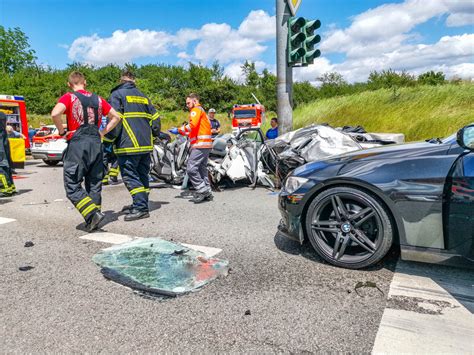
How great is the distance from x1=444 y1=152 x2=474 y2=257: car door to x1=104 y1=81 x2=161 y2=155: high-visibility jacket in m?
3.82

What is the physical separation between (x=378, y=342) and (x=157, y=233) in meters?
3.03

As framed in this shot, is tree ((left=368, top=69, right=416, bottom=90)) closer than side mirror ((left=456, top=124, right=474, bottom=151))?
No

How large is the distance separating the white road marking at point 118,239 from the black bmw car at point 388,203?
2.63 feet

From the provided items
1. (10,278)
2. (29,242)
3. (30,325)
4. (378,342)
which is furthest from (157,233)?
(378,342)

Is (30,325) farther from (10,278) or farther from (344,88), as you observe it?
(344,88)

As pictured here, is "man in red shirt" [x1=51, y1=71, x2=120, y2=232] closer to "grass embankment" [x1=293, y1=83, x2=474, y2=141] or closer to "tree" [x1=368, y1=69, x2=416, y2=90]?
"grass embankment" [x1=293, y1=83, x2=474, y2=141]

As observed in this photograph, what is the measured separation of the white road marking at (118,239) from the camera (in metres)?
3.91

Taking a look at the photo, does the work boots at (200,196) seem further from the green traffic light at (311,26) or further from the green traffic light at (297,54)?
the green traffic light at (311,26)

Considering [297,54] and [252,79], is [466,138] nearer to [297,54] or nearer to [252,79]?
[297,54]

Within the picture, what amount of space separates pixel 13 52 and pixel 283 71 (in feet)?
157

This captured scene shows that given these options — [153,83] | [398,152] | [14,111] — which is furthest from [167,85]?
[398,152]

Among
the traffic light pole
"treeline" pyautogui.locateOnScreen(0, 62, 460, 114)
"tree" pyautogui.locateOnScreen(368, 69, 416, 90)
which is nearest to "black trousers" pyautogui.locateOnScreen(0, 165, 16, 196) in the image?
the traffic light pole

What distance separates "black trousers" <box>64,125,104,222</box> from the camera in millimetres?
4633

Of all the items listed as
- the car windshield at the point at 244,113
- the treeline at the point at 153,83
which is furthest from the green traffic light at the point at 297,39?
the treeline at the point at 153,83
